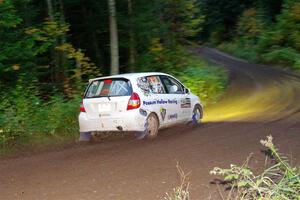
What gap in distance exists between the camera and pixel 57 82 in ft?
59.6

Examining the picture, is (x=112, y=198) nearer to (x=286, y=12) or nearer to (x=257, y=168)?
(x=257, y=168)

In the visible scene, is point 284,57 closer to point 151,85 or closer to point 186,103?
point 186,103

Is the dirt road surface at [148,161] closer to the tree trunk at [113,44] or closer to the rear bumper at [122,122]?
the rear bumper at [122,122]

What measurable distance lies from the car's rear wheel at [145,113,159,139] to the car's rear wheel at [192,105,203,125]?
7.10ft

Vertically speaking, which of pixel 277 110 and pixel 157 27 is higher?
pixel 157 27

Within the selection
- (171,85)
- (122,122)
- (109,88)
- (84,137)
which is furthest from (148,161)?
(171,85)

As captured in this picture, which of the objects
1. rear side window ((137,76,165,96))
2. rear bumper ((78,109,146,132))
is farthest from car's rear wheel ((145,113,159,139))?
rear side window ((137,76,165,96))

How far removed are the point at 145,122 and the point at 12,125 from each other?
3115 mm

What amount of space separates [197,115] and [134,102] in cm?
327

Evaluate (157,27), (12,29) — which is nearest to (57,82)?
(12,29)

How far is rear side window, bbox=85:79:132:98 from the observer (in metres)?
12.1

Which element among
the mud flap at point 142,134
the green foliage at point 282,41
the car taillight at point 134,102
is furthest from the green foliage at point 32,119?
the green foliage at point 282,41

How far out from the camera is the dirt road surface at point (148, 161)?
7.32m

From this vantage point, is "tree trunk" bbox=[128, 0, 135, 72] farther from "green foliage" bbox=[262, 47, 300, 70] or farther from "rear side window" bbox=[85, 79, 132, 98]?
"green foliage" bbox=[262, 47, 300, 70]
